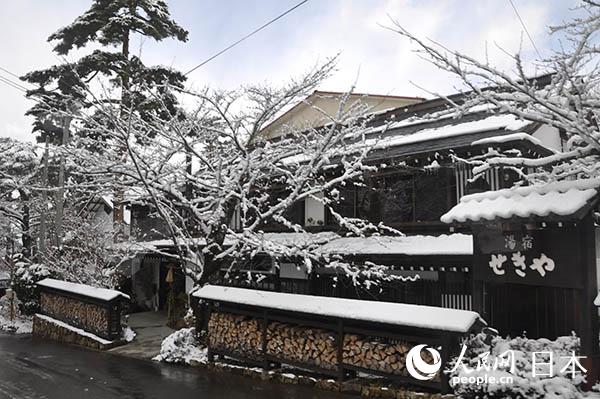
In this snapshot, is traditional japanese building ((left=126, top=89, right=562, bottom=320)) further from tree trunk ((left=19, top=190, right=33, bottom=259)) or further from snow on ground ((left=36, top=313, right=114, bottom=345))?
tree trunk ((left=19, top=190, right=33, bottom=259))

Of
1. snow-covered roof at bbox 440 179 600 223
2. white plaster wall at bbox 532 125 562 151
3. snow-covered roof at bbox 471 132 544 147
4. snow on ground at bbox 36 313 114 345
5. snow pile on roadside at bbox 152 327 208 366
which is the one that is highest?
white plaster wall at bbox 532 125 562 151

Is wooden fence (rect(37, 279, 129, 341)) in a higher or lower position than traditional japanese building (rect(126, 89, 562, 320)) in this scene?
lower

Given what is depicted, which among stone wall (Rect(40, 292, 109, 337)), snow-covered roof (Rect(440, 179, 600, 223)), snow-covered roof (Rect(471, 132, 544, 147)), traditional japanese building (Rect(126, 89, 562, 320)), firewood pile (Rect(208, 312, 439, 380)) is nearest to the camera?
snow-covered roof (Rect(440, 179, 600, 223))

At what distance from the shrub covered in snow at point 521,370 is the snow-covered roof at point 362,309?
0.55 metres

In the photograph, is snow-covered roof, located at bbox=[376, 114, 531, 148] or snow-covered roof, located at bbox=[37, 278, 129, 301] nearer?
snow-covered roof, located at bbox=[376, 114, 531, 148]

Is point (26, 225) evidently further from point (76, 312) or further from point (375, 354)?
point (375, 354)

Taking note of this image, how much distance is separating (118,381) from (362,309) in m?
5.27

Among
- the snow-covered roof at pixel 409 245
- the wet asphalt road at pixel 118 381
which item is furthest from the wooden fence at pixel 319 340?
the snow-covered roof at pixel 409 245

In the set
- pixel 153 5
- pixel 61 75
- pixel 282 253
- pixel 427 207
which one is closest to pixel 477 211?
pixel 282 253

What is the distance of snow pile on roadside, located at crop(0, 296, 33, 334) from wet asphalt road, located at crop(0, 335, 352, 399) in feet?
21.8

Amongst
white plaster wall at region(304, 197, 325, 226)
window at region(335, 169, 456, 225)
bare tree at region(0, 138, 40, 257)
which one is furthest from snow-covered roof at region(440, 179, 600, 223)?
bare tree at region(0, 138, 40, 257)

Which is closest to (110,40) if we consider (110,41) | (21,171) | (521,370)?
(110,41)

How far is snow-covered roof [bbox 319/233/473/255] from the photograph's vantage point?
10547mm

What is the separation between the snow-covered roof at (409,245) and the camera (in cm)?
1055
